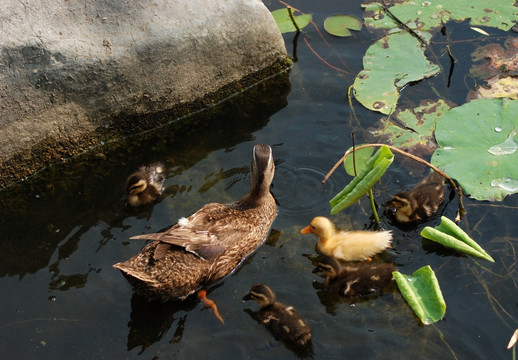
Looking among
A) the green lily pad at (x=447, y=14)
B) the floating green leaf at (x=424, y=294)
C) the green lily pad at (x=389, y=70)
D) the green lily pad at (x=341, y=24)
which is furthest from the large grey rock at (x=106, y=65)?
the floating green leaf at (x=424, y=294)

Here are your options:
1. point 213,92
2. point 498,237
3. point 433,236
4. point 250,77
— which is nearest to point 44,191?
point 213,92

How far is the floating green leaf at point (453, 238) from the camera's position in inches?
172

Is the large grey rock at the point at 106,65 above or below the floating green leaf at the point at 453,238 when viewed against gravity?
above

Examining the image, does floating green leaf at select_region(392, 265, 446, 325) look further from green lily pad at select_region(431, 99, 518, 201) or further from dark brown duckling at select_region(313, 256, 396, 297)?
green lily pad at select_region(431, 99, 518, 201)

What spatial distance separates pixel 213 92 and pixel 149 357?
2765 mm

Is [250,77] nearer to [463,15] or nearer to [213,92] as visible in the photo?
[213,92]

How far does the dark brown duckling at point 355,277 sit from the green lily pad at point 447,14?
9.80 ft

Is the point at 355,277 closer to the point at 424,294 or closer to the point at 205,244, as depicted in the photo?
the point at 424,294

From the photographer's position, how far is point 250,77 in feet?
20.3

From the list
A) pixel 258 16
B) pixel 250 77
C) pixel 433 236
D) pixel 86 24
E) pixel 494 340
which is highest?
pixel 86 24

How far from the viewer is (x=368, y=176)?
4.31m

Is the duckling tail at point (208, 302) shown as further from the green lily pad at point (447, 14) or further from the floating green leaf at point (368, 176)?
the green lily pad at point (447, 14)

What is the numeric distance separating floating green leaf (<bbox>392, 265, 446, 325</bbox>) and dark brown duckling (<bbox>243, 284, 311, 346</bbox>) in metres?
0.68

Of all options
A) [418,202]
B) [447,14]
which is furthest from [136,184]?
[447,14]
